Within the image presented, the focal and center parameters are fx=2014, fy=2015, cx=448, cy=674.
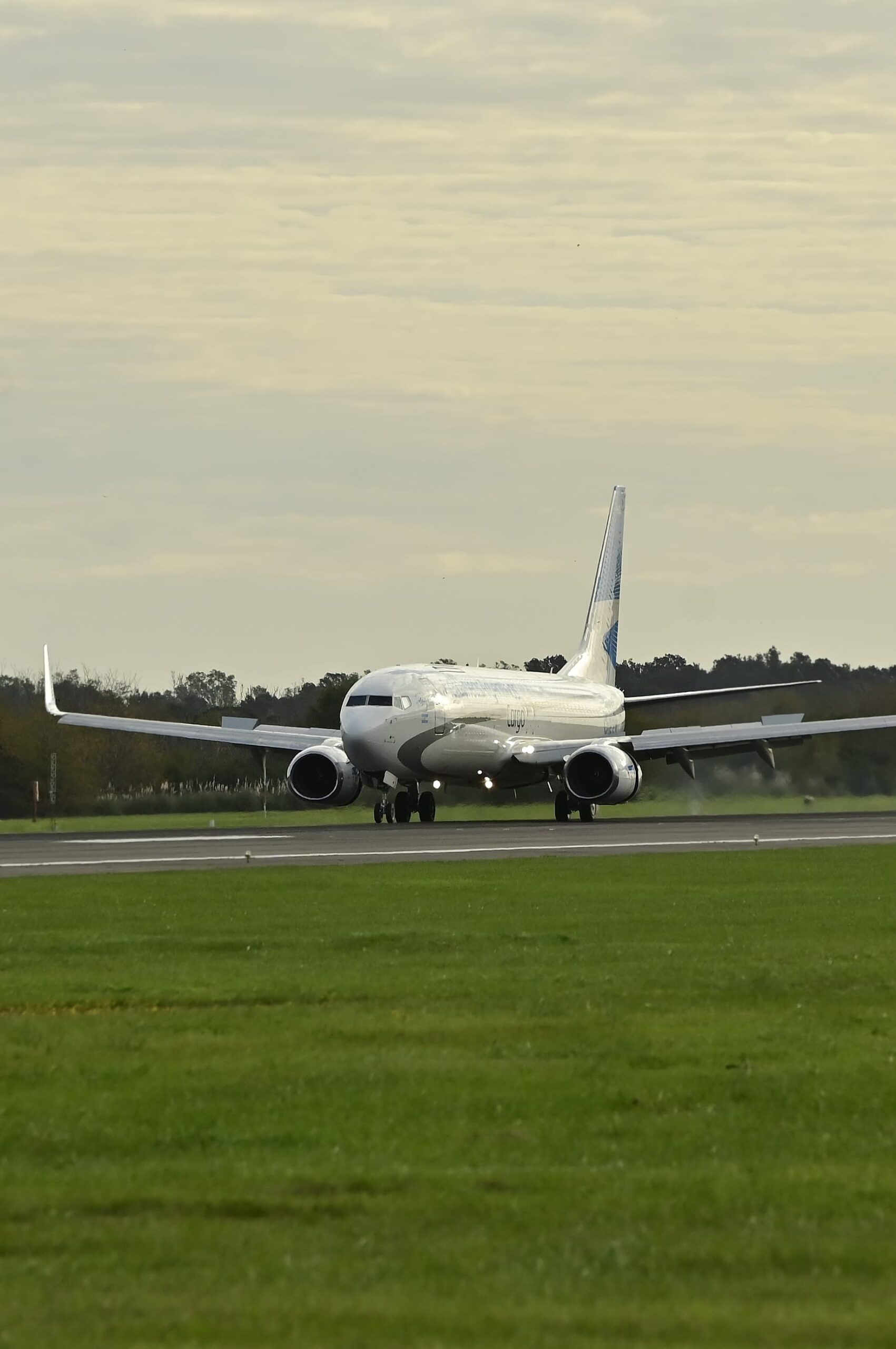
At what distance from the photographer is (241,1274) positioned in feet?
24.2

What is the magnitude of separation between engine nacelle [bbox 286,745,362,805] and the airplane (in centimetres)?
3

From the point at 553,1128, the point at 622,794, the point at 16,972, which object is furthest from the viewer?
the point at 622,794

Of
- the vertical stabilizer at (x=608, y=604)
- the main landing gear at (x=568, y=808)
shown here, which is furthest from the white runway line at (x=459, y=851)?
the vertical stabilizer at (x=608, y=604)

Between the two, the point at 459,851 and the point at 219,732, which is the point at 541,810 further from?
the point at 459,851

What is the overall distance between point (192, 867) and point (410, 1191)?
24471 mm

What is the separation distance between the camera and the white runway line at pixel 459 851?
115 ft

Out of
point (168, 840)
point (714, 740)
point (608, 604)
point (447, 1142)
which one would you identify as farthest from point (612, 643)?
point (447, 1142)

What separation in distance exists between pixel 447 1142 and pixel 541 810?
Answer: 5733cm

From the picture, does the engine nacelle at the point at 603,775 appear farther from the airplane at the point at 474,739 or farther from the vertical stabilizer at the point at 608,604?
the vertical stabilizer at the point at 608,604

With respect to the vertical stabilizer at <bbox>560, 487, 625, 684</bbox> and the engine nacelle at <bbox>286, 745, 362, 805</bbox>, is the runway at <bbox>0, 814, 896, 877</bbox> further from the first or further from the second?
the vertical stabilizer at <bbox>560, 487, 625, 684</bbox>

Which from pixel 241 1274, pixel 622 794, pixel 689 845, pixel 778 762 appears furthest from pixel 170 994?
pixel 778 762

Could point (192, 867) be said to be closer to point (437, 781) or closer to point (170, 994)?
point (170, 994)

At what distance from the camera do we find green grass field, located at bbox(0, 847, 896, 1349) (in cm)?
698

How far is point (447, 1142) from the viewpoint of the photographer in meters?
9.67
